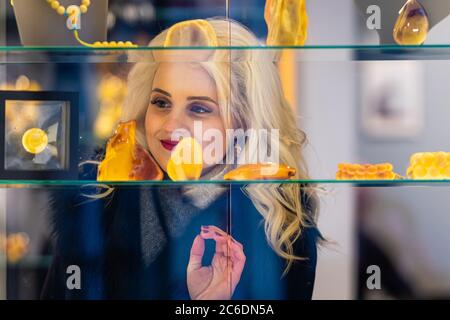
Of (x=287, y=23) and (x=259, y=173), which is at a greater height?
(x=287, y=23)

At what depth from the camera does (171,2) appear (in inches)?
84.0

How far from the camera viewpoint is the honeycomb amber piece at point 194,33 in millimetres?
2117

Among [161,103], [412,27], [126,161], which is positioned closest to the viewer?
[412,27]

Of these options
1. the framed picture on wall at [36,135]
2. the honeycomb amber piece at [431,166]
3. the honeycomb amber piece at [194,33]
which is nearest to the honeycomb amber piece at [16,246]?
the framed picture on wall at [36,135]

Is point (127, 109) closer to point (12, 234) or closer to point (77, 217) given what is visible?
point (77, 217)

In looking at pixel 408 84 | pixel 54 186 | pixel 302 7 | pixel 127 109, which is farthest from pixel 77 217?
pixel 408 84

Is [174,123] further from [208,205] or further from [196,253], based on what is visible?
[196,253]

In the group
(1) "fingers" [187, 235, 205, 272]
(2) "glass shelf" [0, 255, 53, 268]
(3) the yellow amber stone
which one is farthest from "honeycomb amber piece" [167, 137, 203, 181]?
(2) "glass shelf" [0, 255, 53, 268]

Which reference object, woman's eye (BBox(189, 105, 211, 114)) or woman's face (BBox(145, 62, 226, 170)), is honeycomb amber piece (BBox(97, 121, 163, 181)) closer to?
woman's face (BBox(145, 62, 226, 170))

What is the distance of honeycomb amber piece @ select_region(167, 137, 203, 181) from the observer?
2049 mm

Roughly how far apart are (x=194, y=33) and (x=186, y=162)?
378 mm

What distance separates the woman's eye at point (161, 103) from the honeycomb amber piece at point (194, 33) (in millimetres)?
171

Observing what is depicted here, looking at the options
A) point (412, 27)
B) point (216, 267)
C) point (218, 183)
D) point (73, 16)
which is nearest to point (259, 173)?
point (218, 183)

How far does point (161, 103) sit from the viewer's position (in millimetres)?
2162
